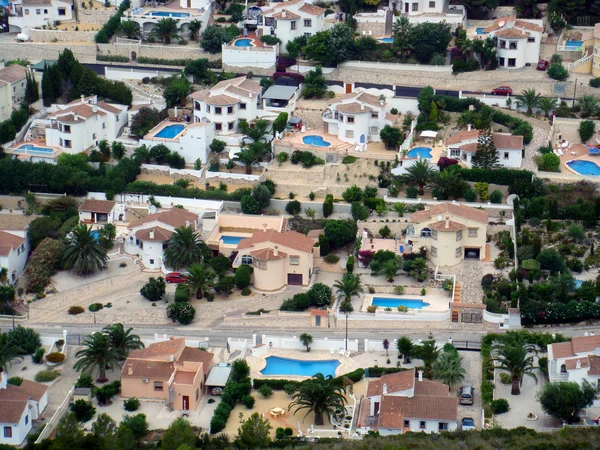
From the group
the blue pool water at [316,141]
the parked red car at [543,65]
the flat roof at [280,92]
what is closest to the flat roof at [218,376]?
the blue pool water at [316,141]

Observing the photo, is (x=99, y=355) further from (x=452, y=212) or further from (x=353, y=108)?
(x=353, y=108)

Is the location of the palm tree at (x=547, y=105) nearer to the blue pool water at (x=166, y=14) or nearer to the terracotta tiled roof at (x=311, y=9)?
the terracotta tiled roof at (x=311, y=9)

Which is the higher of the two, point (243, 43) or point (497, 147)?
point (243, 43)

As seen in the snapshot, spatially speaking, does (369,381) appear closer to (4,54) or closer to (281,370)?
(281,370)

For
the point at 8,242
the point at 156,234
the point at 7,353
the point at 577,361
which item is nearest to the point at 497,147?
the point at 156,234

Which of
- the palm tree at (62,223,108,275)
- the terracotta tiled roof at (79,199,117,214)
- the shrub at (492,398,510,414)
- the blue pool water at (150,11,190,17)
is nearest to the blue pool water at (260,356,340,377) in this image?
the shrub at (492,398,510,414)

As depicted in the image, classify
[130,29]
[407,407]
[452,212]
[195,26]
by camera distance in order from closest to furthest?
1. [407,407]
2. [452,212]
3. [195,26]
4. [130,29]

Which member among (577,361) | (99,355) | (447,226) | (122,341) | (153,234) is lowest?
(99,355)
